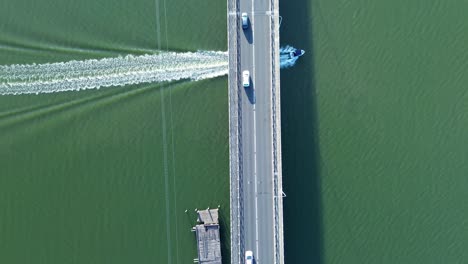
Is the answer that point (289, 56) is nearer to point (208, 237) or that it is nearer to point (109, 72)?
point (109, 72)

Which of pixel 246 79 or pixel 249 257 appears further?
pixel 246 79

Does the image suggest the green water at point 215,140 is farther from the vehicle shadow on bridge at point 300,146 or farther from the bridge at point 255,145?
the bridge at point 255,145

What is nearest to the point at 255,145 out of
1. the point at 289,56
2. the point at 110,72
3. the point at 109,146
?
the point at 289,56

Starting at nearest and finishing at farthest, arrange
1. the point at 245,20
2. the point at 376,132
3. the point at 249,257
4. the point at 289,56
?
the point at 249,257 < the point at 245,20 < the point at 376,132 < the point at 289,56

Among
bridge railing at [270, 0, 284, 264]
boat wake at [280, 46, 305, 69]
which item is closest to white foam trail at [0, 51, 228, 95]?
bridge railing at [270, 0, 284, 264]

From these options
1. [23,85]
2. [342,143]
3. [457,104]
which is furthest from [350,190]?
[23,85]
